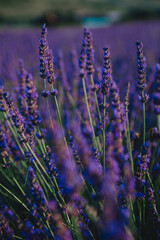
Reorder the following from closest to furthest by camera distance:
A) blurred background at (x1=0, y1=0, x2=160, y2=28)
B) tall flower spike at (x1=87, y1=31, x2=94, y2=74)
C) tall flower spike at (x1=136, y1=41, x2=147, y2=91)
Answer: tall flower spike at (x1=136, y1=41, x2=147, y2=91) < tall flower spike at (x1=87, y1=31, x2=94, y2=74) < blurred background at (x1=0, y1=0, x2=160, y2=28)

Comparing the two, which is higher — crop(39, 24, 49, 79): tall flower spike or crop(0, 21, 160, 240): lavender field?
crop(39, 24, 49, 79): tall flower spike

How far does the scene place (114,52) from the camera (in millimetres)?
5770

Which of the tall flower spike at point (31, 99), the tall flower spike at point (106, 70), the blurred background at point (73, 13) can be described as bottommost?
the tall flower spike at point (31, 99)

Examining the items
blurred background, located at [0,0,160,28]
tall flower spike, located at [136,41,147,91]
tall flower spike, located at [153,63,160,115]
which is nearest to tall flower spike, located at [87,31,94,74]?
tall flower spike, located at [136,41,147,91]

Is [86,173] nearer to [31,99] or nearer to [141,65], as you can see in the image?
[31,99]

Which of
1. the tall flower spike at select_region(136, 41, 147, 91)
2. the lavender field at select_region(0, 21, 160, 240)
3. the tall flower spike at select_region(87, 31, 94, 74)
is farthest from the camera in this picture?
the tall flower spike at select_region(87, 31, 94, 74)

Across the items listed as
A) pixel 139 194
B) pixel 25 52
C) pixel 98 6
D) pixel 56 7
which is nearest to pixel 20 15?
pixel 56 7

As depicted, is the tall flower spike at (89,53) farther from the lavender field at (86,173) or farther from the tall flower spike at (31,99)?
the tall flower spike at (31,99)

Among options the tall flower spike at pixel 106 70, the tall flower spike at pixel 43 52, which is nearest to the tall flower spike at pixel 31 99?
the tall flower spike at pixel 43 52

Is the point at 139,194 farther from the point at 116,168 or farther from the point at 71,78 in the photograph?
the point at 71,78

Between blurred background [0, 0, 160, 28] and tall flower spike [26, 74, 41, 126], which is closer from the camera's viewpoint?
tall flower spike [26, 74, 41, 126]

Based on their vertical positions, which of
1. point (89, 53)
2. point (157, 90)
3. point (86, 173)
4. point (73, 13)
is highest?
point (73, 13)

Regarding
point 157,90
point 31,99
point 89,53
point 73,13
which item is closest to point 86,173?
point 157,90

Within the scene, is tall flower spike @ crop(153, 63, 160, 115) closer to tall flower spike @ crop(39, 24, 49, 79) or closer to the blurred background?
tall flower spike @ crop(39, 24, 49, 79)
